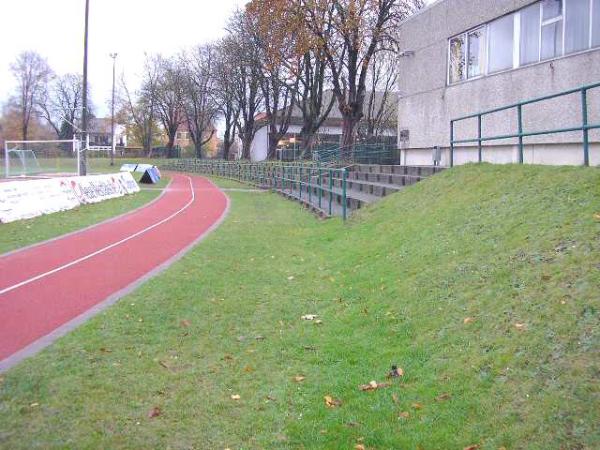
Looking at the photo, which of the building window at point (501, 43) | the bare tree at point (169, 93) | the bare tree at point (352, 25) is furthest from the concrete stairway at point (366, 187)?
the bare tree at point (169, 93)

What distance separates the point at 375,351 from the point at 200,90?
221 feet

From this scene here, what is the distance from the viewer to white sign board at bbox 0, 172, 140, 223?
18391mm

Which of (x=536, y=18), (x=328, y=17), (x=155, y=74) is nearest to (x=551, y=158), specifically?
(x=536, y=18)

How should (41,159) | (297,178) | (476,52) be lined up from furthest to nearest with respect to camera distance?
(41,159)
(297,178)
(476,52)

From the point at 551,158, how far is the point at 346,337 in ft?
31.9

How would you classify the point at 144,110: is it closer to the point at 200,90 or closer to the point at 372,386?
the point at 200,90

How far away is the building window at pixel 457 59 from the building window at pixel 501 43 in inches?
63.4

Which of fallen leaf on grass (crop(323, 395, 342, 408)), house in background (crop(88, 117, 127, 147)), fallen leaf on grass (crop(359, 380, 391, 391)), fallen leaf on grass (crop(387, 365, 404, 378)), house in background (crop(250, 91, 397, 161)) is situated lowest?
fallen leaf on grass (crop(323, 395, 342, 408))

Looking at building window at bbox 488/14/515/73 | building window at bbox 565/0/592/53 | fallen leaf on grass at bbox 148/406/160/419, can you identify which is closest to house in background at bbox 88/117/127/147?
building window at bbox 488/14/515/73

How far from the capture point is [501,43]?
17.2 metres

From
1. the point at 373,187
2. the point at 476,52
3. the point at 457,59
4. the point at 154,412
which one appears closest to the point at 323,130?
the point at 457,59

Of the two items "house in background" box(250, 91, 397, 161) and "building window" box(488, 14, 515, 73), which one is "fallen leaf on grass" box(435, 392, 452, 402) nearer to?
"building window" box(488, 14, 515, 73)

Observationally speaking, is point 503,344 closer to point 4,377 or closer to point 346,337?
point 346,337

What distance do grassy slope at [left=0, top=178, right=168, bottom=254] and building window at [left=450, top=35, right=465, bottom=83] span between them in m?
11.3
